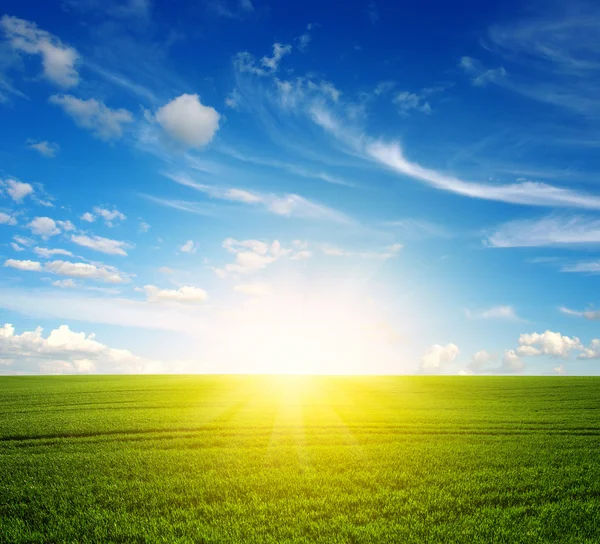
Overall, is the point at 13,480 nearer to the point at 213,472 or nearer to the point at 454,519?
the point at 213,472

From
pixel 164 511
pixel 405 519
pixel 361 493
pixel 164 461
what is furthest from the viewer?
pixel 164 461

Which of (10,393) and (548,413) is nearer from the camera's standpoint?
(548,413)

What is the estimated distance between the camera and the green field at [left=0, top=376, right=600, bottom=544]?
850 cm

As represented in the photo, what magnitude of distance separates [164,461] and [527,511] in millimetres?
10397

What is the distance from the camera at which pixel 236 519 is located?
888 cm

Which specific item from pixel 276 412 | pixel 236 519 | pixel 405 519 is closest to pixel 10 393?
pixel 276 412

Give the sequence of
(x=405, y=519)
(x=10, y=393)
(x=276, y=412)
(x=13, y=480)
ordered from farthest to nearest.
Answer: (x=10, y=393) → (x=276, y=412) → (x=13, y=480) → (x=405, y=519)

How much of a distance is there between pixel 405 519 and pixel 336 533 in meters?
1.64

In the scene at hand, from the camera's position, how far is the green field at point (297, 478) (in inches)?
335

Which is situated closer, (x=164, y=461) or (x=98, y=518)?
(x=98, y=518)

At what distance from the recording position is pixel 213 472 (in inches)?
478

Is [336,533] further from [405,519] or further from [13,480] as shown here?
[13,480]

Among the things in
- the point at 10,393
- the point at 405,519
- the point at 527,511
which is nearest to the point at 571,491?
the point at 527,511

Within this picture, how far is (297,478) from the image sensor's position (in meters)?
11.5
